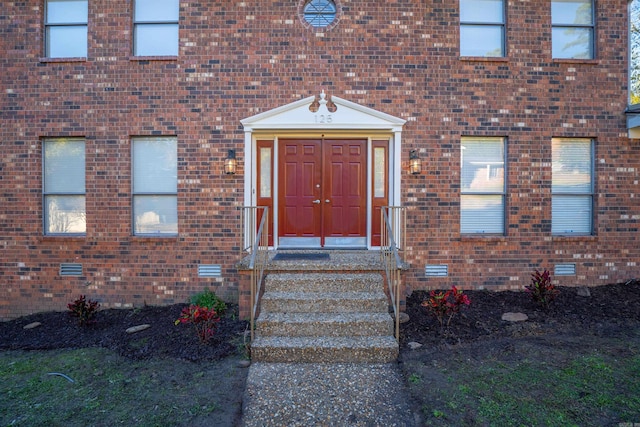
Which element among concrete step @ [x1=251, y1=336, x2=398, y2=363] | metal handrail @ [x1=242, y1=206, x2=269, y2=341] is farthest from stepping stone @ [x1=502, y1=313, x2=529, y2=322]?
metal handrail @ [x1=242, y1=206, x2=269, y2=341]

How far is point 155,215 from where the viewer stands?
613 cm

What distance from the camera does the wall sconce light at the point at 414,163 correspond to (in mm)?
5891

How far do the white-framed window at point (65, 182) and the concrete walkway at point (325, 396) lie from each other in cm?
448

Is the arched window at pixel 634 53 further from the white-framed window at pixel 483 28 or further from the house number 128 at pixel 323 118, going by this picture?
the house number 128 at pixel 323 118

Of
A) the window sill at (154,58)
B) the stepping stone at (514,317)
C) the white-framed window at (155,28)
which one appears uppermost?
Answer: the white-framed window at (155,28)

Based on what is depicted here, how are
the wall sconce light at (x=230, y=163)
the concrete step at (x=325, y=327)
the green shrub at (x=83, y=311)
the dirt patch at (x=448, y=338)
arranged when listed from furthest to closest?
the wall sconce light at (x=230, y=163)
the green shrub at (x=83, y=311)
the concrete step at (x=325, y=327)
the dirt patch at (x=448, y=338)

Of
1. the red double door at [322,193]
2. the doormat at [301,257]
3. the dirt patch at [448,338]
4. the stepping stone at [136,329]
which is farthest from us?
the red double door at [322,193]

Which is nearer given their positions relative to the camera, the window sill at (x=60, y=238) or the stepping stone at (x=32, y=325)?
the stepping stone at (x=32, y=325)

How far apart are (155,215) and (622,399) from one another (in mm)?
6636

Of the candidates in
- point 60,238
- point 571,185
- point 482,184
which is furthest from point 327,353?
point 571,185

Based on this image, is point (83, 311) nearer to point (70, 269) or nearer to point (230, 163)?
point (70, 269)

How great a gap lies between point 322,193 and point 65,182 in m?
4.53

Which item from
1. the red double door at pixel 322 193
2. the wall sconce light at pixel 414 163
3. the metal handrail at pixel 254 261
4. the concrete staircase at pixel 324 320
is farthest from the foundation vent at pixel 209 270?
the wall sconce light at pixel 414 163

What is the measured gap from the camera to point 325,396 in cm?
344
